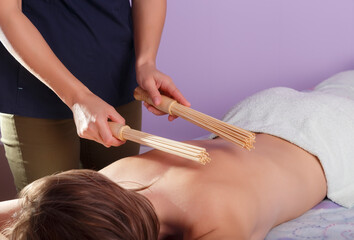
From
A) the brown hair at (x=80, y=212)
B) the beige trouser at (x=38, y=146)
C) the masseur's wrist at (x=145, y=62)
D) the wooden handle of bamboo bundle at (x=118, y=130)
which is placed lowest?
the beige trouser at (x=38, y=146)

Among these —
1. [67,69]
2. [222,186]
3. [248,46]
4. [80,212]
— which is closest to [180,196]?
[222,186]

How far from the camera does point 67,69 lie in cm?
154

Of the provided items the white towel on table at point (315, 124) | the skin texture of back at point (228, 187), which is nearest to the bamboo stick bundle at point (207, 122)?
the skin texture of back at point (228, 187)

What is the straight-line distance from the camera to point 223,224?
1285mm

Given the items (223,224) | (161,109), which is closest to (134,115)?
(161,109)

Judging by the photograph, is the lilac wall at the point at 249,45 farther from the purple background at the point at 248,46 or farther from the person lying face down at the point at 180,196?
the person lying face down at the point at 180,196

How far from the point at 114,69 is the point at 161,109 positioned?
1.09ft

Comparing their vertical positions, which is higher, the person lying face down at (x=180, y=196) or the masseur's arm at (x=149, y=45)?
the masseur's arm at (x=149, y=45)

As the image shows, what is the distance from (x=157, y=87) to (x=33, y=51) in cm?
39

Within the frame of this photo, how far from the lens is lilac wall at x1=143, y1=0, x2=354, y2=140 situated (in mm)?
2865

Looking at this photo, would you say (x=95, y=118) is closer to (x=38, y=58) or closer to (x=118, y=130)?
(x=118, y=130)

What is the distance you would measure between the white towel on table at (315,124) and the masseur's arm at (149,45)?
1.31ft

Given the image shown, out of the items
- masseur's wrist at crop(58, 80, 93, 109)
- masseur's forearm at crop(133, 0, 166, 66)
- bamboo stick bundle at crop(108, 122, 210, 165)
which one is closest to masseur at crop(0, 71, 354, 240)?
bamboo stick bundle at crop(108, 122, 210, 165)

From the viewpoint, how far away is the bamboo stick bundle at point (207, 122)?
4.19ft
